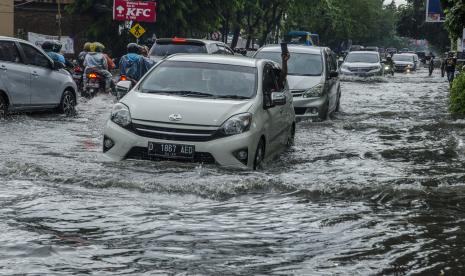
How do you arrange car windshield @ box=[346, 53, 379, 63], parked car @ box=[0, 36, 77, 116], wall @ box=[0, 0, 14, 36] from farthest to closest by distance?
wall @ box=[0, 0, 14, 36], car windshield @ box=[346, 53, 379, 63], parked car @ box=[0, 36, 77, 116]

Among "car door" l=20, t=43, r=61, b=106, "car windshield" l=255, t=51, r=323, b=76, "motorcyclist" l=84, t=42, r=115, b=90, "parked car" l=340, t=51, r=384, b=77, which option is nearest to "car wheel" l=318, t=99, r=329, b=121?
"car windshield" l=255, t=51, r=323, b=76

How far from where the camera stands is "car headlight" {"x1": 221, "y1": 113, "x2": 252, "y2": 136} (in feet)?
32.4

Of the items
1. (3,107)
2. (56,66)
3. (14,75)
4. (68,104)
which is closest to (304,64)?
(68,104)

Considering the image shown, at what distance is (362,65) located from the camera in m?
41.4

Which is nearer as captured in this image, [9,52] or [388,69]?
[9,52]

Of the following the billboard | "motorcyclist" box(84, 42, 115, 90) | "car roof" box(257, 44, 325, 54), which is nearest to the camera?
"car roof" box(257, 44, 325, 54)

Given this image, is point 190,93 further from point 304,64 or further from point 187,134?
point 304,64

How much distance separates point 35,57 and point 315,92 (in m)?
5.82

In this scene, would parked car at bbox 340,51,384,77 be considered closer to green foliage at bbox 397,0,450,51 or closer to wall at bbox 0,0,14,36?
wall at bbox 0,0,14,36

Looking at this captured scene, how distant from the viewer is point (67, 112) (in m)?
Result: 18.7

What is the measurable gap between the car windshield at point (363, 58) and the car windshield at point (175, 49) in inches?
853

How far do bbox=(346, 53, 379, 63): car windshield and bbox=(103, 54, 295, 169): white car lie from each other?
31.6 metres

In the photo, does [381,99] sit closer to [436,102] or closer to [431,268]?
[436,102]

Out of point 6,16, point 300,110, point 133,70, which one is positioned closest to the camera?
point 300,110
